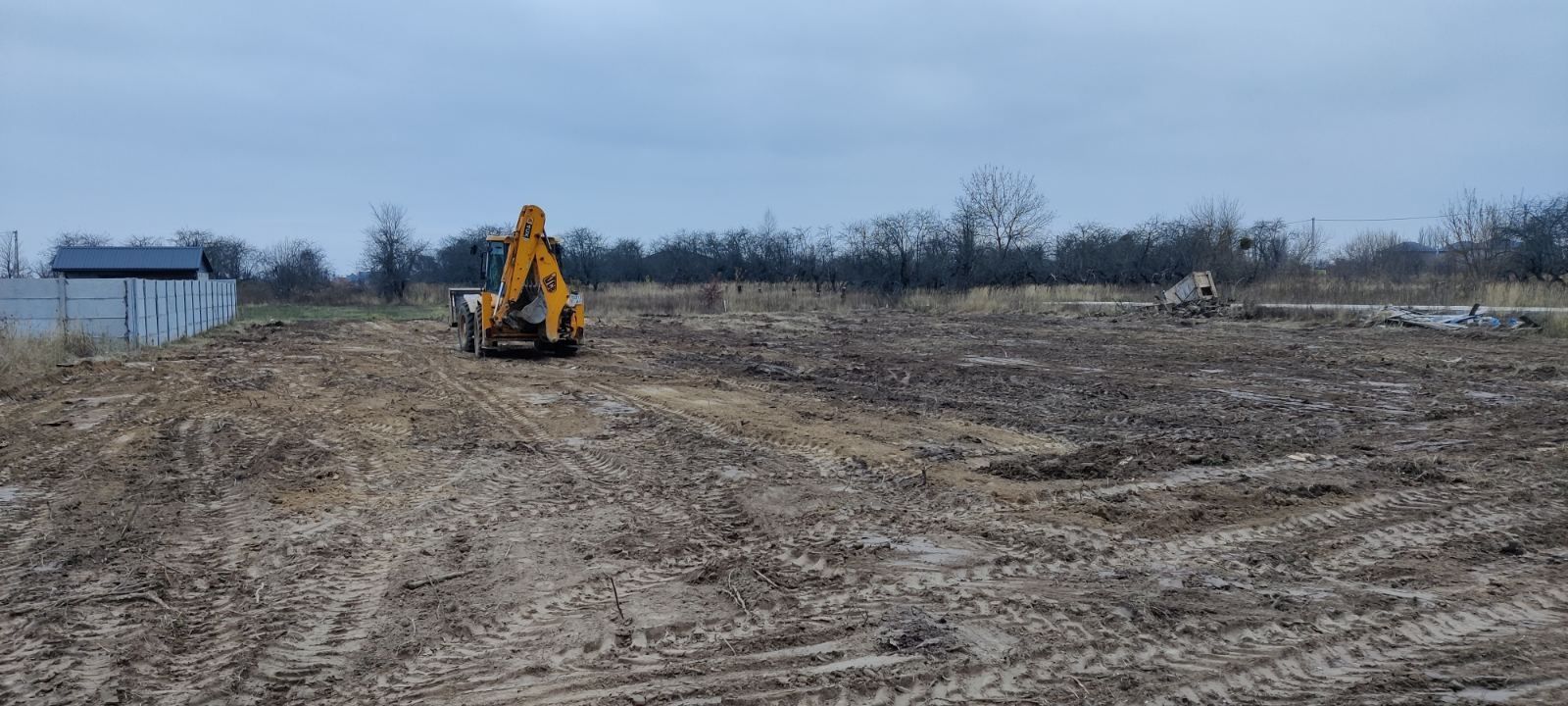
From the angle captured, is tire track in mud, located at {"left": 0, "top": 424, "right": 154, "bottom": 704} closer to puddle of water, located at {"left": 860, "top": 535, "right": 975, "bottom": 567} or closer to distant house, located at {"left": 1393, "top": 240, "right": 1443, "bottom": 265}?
puddle of water, located at {"left": 860, "top": 535, "right": 975, "bottom": 567}

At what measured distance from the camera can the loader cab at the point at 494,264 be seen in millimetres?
18188

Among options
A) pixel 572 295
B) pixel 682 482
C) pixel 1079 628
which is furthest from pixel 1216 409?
pixel 572 295

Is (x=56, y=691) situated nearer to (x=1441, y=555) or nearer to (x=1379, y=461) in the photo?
(x=1441, y=555)

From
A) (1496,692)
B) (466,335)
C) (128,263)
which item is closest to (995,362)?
(466,335)

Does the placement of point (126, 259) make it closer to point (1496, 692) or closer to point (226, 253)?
point (226, 253)

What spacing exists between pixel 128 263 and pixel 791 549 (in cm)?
5918

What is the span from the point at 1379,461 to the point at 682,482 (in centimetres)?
551

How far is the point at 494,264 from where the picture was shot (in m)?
18.4

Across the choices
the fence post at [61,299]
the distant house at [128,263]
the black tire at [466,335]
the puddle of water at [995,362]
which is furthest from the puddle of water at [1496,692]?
the distant house at [128,263]

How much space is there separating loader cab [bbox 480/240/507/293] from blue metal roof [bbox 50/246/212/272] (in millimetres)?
44278

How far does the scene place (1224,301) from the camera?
30.6 meters

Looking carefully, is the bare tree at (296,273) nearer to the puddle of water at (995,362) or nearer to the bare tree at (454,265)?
the bare tree at (454,265)

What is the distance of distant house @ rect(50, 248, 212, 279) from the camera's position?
51.9 metres

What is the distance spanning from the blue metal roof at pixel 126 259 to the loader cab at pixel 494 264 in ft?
145
